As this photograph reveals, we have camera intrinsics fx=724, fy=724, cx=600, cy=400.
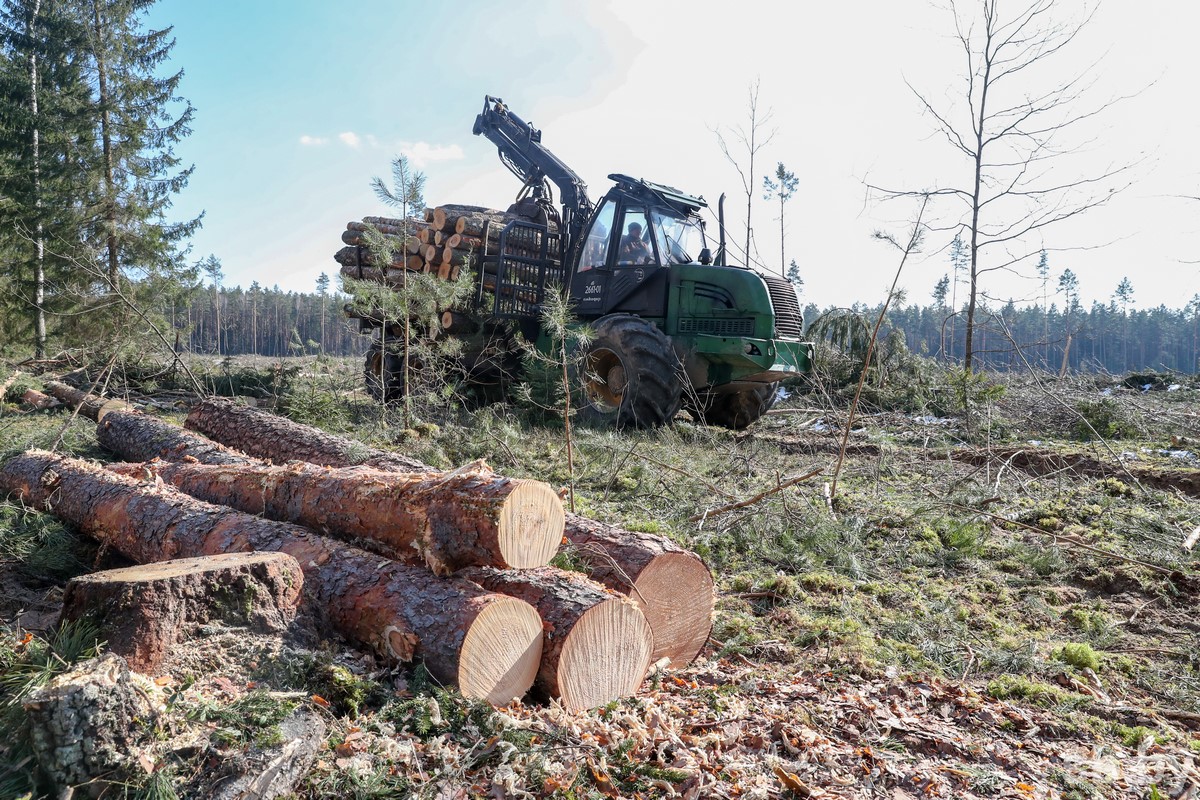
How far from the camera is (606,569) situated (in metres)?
3.33

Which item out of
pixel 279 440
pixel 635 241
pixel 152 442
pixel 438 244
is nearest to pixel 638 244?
pixel 635 241

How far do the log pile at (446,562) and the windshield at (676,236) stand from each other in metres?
6.28

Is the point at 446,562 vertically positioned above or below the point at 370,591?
above

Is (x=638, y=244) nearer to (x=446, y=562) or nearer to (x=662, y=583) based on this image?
(x=662, y=583)

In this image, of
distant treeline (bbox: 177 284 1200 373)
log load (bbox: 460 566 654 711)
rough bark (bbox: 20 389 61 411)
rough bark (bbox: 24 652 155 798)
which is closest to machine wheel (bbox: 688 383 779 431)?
log load (bbox: 460 566 654 711)

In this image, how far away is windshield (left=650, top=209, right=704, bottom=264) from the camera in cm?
946

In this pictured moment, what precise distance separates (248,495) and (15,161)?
19646 millimetres

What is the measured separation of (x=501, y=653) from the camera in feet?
8.54

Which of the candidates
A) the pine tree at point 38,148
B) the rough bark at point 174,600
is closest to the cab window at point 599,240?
the rough bark at point 174,600

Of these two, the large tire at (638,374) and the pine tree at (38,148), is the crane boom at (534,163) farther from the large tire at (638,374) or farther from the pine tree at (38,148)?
the pine tree at (38,148)

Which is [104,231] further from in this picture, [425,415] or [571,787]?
[571,787]

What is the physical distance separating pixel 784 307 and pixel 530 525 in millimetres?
6868

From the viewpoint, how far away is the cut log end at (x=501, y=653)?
99.6 inches

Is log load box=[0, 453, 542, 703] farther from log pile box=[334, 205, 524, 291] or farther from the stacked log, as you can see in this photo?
log pile box=[334, 205, 524, 291]
